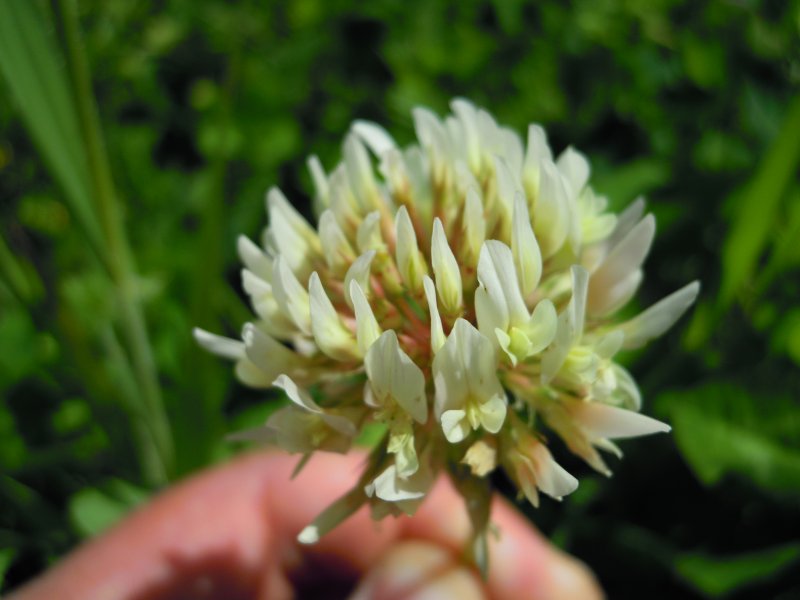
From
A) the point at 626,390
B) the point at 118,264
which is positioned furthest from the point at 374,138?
the point at 118,264

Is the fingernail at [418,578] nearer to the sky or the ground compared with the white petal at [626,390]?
nearer to the ground

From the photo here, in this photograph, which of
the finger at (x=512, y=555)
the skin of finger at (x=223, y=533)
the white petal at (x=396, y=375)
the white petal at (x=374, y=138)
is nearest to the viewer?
the white petal at (x=396, y=375)

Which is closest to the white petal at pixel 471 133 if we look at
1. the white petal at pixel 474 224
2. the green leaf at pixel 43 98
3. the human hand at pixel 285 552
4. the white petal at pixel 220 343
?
the white petal at pixel 474 224

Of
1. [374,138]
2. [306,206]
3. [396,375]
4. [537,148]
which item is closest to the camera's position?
[396,375]

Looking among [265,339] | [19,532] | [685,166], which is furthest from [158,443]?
[685,166]

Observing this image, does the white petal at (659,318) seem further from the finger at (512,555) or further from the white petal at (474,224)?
the finger at (512,555)

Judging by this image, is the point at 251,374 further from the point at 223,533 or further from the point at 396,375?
the point at 223,533

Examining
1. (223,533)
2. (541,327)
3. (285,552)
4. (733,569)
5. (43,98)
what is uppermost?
(43,98)
